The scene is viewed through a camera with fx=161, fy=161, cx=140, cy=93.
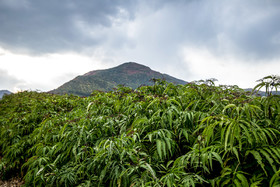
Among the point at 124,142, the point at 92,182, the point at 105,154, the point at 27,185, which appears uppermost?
the point at 124,142

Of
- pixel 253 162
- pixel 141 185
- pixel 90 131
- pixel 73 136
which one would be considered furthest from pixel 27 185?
pixel 253 162

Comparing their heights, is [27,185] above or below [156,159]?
below

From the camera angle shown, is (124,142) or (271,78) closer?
(271,78)

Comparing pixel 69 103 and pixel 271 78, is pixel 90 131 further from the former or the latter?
pixel 69 103

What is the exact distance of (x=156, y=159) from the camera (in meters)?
1.47

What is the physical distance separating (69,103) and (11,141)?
1355mm

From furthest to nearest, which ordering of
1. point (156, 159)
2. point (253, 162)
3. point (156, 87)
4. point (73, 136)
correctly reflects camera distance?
1. point (156, 87)
2. point (73, 136)
3. point (156, 159)
4. point (253, 162)

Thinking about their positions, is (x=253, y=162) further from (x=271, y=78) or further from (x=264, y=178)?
(x=271, y=78)

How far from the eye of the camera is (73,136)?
6.40 ft

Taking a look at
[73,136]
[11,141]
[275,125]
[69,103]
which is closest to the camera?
[275,125]

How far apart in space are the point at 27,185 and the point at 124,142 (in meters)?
1.52

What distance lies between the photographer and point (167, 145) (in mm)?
1517

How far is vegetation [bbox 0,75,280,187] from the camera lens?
1121 mm

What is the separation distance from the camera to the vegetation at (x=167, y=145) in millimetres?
1121
